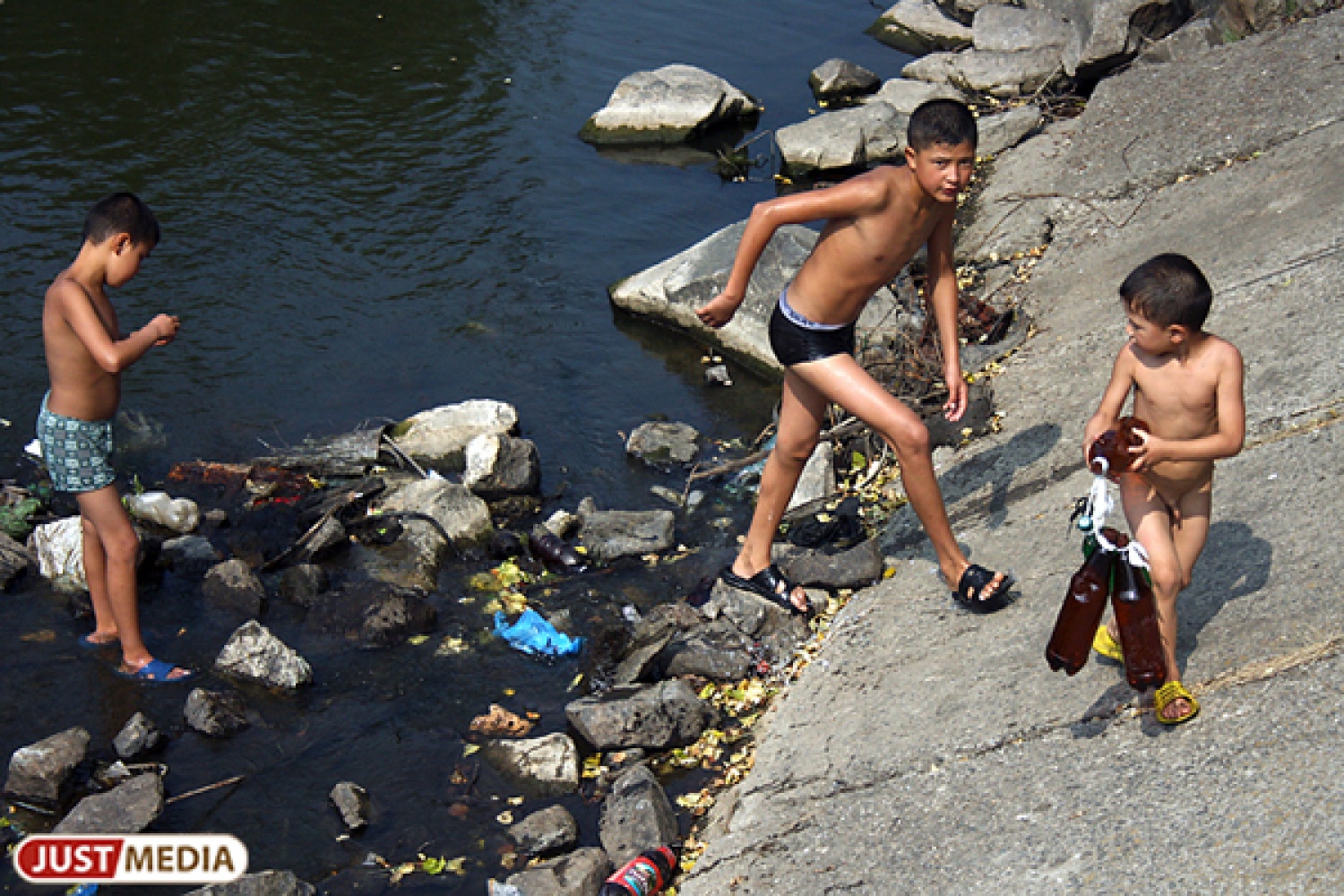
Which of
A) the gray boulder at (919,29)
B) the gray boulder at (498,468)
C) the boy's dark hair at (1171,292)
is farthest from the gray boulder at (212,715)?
the gray boulder at (919,29)

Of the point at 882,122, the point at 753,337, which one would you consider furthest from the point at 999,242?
the point at 882,122

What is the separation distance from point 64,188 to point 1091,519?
9.95 metres

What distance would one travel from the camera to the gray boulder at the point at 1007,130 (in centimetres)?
1143

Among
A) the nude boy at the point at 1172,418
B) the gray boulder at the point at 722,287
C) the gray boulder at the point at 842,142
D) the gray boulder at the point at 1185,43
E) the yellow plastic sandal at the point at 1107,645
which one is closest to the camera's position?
the nude boy at the point at 1172,418

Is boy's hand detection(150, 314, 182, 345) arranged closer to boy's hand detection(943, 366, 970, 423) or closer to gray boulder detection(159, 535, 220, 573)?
gray boulder detection(159, 535, 220, 573)

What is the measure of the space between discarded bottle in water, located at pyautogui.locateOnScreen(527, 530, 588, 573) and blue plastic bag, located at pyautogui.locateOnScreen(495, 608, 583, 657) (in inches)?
Answer: 24.0

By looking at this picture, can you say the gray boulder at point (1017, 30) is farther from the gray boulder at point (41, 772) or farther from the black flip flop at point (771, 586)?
the gray boulder at point (41, 772)

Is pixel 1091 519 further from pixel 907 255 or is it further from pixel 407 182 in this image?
pixel 407 182

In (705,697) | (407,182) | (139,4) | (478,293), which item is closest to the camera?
(705,697)

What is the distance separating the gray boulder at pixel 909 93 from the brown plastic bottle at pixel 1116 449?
33.7 ft

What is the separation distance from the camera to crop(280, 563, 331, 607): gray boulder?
21.0 ft

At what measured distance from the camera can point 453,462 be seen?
7852 millimetres

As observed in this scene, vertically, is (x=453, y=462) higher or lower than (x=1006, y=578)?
lower

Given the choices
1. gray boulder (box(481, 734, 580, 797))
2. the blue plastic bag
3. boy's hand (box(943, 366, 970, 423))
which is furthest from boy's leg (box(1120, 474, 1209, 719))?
the blue plastic bag
